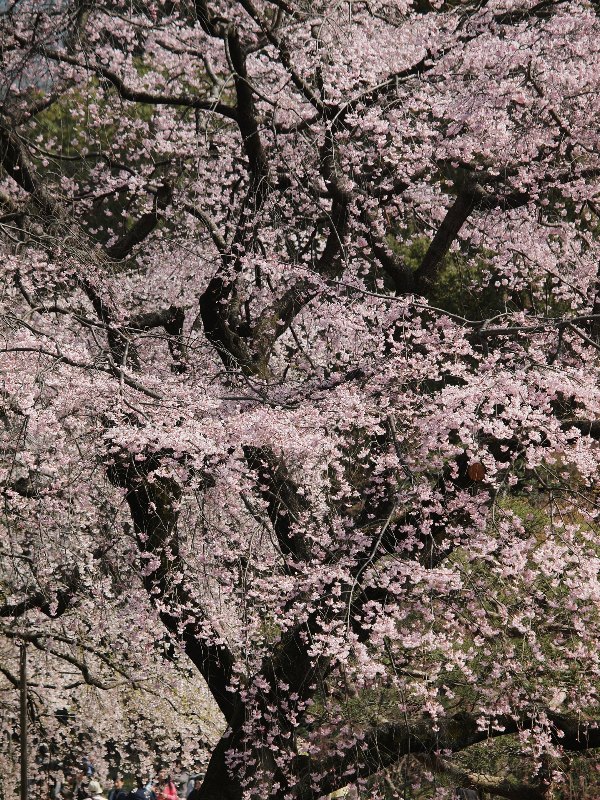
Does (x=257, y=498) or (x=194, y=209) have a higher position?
(x=194, y=209)

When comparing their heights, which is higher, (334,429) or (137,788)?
(334,429)

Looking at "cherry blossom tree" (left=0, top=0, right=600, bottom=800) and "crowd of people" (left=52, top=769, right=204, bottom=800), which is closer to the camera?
"cherry blossom tree" (left=0, top=0, right=600, bottom=800)

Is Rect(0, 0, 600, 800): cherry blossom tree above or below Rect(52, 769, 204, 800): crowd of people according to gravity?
above

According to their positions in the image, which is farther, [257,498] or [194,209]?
[194,209]

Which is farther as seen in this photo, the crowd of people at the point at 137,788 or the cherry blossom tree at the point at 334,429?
the crowd of people at the point at 137,788

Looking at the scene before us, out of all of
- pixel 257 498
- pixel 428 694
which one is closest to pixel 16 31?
pixel 257 498

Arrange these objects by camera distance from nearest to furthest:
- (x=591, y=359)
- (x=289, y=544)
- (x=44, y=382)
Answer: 1. (x=44, y=382)
2. (x=289, y=544)
3. (x=591, y=359)

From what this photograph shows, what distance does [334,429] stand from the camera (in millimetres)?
5816

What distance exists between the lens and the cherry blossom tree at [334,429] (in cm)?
547

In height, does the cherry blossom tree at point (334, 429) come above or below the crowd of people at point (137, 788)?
above

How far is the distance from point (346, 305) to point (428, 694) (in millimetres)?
2866

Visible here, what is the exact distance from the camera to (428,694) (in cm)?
532

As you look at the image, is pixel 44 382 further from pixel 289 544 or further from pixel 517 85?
pixel 517 85

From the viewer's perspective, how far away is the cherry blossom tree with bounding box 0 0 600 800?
5473 mm
